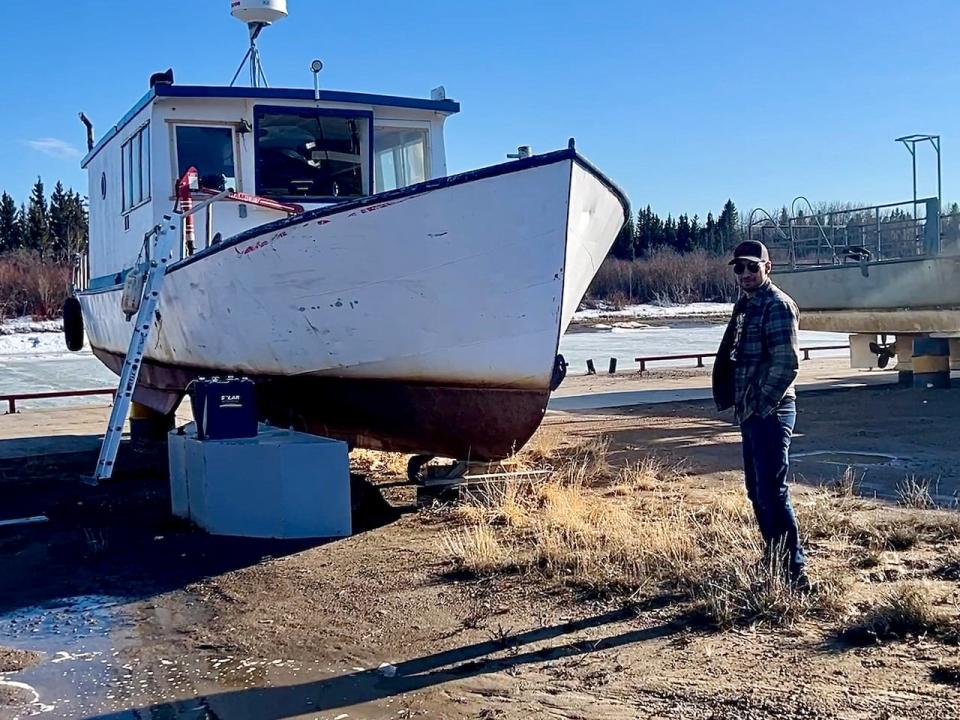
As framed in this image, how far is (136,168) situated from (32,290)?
153ft

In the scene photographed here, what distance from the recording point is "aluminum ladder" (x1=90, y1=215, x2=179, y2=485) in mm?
7621

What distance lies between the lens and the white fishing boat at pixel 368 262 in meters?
6.56

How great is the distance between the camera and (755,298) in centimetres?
471

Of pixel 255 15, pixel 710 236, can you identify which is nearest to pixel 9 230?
pixel 710 236

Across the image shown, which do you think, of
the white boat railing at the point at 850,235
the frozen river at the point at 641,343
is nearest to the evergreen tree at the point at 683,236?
the frozen river at the point at 641,343

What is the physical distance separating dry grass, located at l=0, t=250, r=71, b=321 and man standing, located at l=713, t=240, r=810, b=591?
162 feet

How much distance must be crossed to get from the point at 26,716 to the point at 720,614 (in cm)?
268

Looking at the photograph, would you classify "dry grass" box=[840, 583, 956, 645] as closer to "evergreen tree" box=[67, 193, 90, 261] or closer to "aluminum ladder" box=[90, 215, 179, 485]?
"aluminum ladder" box=[90, 215, 179, 485]

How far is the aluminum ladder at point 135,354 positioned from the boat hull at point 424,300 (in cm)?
27

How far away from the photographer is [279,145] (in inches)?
368

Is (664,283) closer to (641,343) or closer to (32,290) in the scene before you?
(641,343)

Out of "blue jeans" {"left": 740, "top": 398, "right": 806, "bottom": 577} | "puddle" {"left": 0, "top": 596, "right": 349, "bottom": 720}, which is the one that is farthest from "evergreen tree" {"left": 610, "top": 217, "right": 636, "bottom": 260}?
"puddle" {"left": 0, "top": 596, "right": 349, "bottom": 720}

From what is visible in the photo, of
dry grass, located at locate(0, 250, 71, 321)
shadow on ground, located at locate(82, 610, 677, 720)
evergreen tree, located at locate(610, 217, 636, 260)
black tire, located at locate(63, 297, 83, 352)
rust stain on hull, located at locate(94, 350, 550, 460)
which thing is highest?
evergreen tree, located at locate(610, 217, 636, 260)

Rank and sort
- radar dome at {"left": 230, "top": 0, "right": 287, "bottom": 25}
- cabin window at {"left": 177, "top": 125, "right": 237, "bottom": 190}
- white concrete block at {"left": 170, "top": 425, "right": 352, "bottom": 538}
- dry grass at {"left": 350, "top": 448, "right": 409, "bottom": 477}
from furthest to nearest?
radar dome at {"left": 230, "top": 0, "right": 287, "bottom": 25} → cabin window at {"left": 177, "top": 125, "right": 237, "bottom": 190} → dry grass at {"left": 350, "top": 448, "right": 409, "bottom": 477} → white concrete block at {"left": 170, "top": 425, "right": 352, "bottom": 538}
